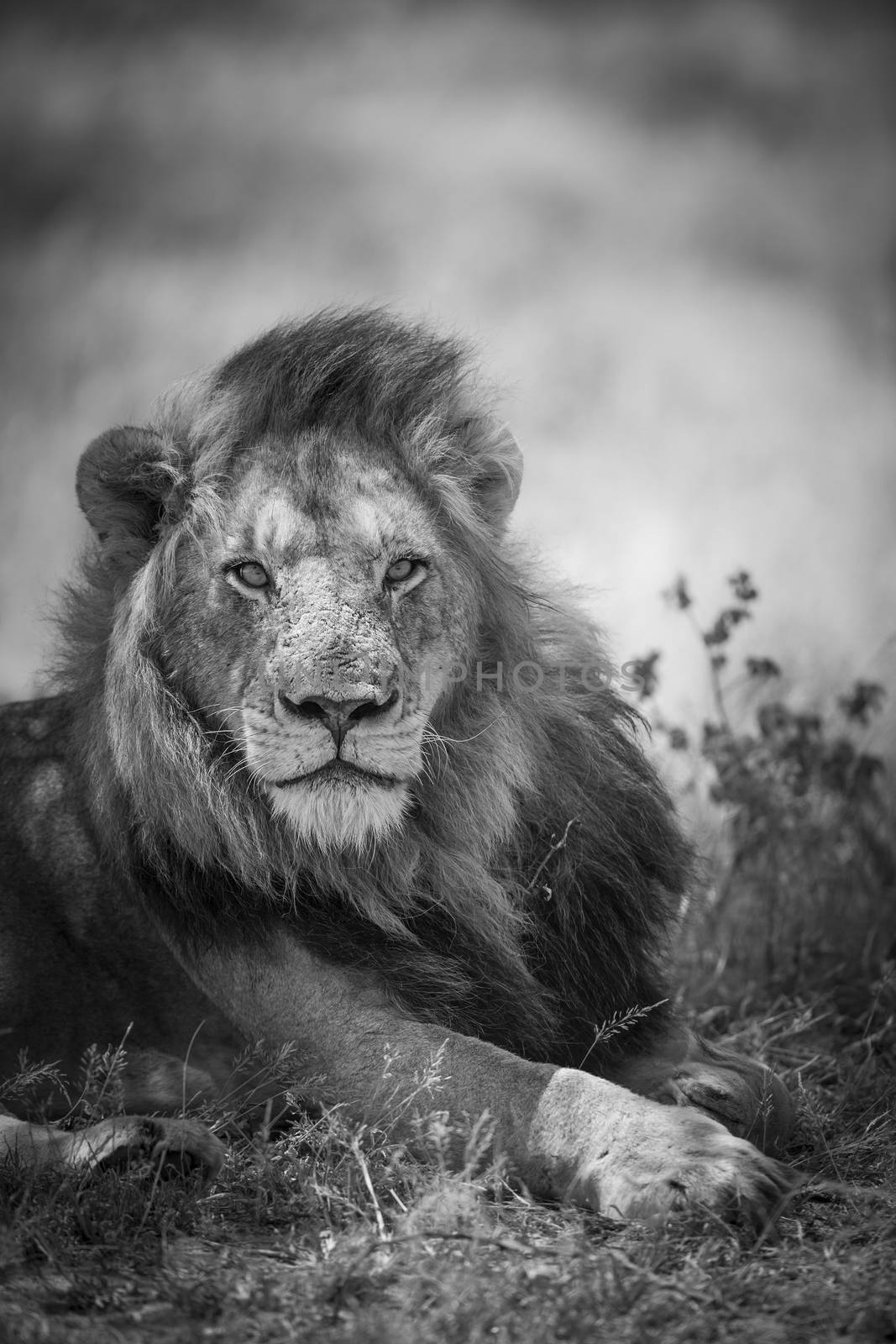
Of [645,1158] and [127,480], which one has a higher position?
[127,480]

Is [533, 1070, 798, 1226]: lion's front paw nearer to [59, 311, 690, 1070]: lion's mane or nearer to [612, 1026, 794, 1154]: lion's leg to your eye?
[612, 1026, 794, 1154]: lion's leg

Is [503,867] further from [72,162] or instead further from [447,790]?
[72,162]

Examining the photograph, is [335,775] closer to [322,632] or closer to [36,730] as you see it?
[322,632]

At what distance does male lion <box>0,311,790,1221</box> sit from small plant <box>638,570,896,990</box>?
5.51 feet

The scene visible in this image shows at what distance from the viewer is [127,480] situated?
4316 millimetres

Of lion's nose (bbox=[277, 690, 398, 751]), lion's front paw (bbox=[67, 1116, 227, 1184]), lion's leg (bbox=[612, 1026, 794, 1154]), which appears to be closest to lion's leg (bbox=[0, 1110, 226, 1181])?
lion's front paw (bbox=[67, 1116, 227, 1184])

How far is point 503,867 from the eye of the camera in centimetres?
440

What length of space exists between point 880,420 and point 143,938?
1026cm

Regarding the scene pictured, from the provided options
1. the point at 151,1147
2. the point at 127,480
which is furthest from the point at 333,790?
the point at 127,480

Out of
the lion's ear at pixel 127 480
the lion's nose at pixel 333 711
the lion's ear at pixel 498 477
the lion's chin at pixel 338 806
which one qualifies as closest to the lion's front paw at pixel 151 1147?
the lion's chin at pixel 338 806

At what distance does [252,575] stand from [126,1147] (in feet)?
5.02

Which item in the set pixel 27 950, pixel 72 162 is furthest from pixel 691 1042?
pixel 72 162

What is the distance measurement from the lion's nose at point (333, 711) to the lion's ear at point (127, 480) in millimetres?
848

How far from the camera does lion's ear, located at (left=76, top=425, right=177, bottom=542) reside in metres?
4.30
